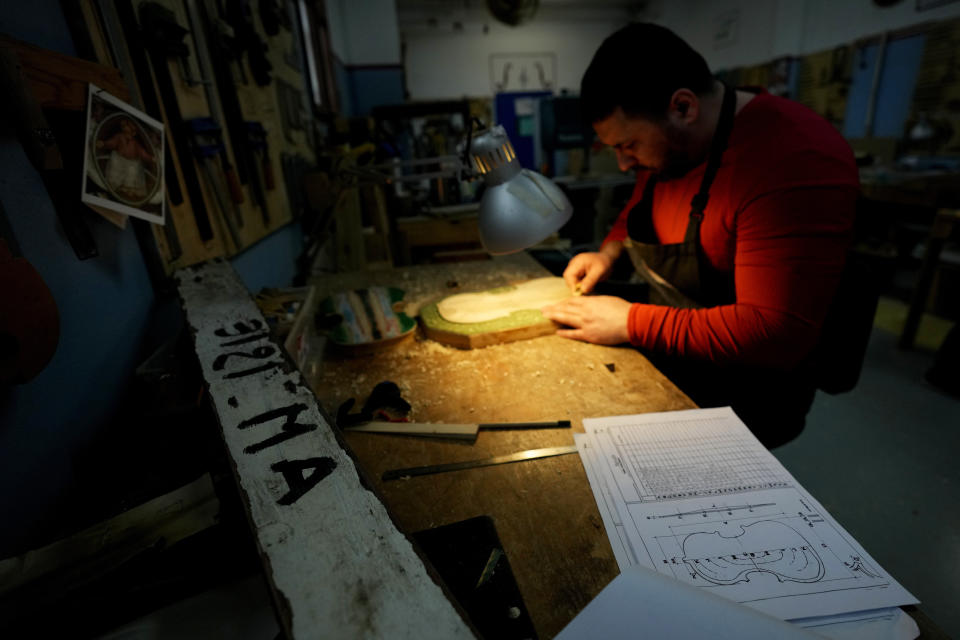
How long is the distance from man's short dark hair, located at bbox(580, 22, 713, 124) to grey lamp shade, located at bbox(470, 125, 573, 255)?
361 millimetres

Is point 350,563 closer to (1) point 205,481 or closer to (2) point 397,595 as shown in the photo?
(2) point 397,595

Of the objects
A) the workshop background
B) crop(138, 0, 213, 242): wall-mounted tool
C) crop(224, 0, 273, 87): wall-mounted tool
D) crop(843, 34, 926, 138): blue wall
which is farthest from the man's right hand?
crop(843, 34, 926, 138): blue wall

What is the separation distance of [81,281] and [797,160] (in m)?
1.61

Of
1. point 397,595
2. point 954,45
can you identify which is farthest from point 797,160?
point 954,45

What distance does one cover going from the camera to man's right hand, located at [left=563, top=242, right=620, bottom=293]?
163 cm

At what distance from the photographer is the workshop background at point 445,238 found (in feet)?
2.54

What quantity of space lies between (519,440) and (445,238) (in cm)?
238

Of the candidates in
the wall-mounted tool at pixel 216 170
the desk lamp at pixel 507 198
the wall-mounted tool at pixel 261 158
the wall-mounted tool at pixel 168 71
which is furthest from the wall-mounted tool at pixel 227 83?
the desk lamp at pixel 507 198

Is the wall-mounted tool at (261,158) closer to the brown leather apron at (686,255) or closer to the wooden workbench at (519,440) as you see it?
the wooden workbench at (519,440)

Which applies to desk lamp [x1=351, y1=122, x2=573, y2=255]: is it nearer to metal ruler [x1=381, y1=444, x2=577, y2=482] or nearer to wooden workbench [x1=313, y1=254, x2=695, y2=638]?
wooden workbench [x1=313, y1=254, x2=695, y2=638]

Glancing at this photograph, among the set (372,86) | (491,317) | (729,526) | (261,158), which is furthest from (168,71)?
(372,86)

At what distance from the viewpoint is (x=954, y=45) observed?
4605mm

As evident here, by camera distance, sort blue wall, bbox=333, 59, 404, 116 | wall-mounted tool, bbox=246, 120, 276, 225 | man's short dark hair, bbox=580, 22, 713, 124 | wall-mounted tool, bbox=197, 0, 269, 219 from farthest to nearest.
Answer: blue wall, bbox=333, 59, 404, 116 → wall-mounted tool, bbox=246, 120, 276, 225 → wall-mounted tool, bbox=197, 0, 269, 219 → man's short dark hair, bbox=580, 22, 713, 124

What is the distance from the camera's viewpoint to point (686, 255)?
1.45 meters
